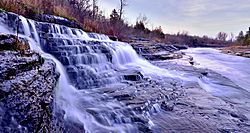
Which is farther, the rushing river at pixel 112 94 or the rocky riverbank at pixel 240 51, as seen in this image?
the rocky riverbank at pixel 240 51

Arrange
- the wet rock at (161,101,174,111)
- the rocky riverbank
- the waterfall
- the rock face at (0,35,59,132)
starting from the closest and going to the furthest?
the rock face at (0,35,59,132) < the waterfall < the wet rock at (161,101,174,111) < the rocky riverbank

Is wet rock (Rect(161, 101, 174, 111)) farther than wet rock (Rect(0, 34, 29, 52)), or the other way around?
wet rock (Rect(161, 101, 174, 111))

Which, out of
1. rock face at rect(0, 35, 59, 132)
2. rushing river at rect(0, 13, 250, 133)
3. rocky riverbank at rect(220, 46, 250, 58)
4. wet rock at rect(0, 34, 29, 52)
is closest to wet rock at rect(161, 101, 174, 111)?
rushing river at rect(0, 13, 250, 133)

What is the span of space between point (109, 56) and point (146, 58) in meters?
6.07

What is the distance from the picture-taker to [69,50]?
7496mm

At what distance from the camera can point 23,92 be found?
2.58 metres

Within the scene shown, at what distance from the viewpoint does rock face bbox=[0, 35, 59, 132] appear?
2.34 m

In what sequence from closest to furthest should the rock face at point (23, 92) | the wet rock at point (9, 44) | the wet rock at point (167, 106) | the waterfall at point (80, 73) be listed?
the rock face at point (23, 92) → the wet rock at point (9, 44) → the waterfall at point (80, 73) → the wet rock at point (167, 106)

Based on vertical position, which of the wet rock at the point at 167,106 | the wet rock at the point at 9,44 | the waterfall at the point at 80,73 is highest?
the wet rock at the point at 9,44

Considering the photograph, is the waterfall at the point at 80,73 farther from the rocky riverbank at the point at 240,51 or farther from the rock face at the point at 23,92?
the rocky riverbank at the point at 240,51

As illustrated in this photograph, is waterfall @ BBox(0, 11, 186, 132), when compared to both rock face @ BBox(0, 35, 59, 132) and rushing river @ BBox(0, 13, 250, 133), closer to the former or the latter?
rushing river @ BBox(0, 13, 250, 133)

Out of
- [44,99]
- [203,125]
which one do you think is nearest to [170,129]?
[203,125]

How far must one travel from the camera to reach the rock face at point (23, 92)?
234 cm

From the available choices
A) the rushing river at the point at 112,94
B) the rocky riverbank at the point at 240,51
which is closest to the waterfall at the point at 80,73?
the rushing river at the point at 112,94
